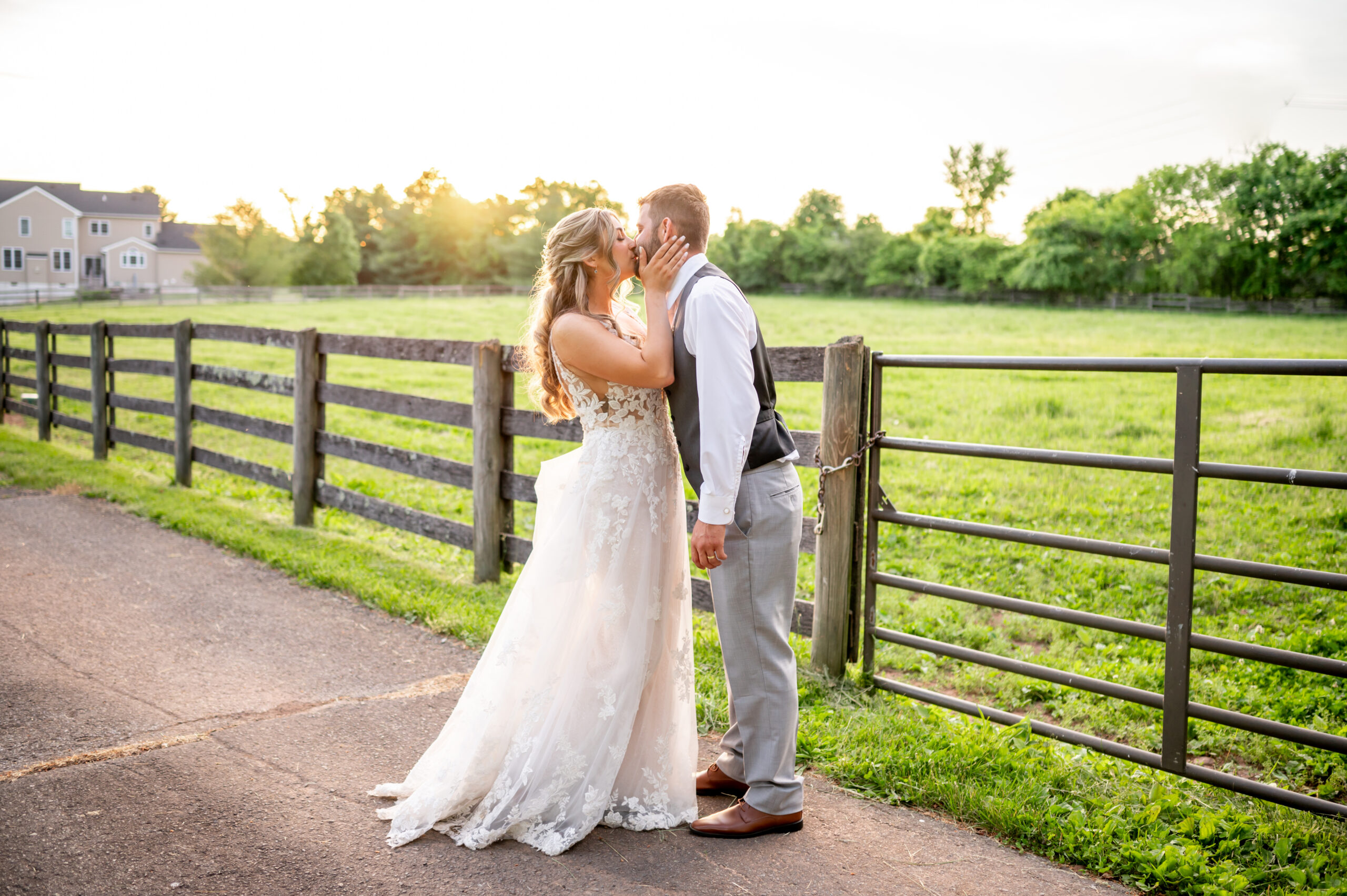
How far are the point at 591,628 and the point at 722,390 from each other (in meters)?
0.97

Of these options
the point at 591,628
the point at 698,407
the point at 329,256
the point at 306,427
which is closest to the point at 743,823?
the point at 591,628

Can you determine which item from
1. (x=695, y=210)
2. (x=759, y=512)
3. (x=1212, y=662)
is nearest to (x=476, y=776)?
(x=759, y=512)

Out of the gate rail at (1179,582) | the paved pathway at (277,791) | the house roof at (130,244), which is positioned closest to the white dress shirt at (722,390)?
the paved pathway at (277,791)

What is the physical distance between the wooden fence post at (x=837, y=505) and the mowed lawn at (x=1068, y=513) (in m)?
0.66

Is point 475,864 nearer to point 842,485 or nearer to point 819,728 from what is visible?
point 819,728

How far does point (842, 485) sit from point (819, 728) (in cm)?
109

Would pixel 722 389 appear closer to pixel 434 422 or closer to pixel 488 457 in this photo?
pixel 488 457

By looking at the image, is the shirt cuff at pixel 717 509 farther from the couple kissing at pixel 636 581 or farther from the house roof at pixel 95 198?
the house roof at pixel 95 198

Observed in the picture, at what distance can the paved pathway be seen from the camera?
286 centimetres

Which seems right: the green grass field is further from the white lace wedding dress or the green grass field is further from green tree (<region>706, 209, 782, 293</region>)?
green tree (<region>706, 209, 782, 293</region>)

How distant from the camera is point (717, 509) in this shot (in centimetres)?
296

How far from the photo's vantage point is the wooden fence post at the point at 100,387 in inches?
416

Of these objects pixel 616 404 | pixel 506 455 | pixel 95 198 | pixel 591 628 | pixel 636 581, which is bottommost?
pixel 591 628

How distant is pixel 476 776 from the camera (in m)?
3.17
